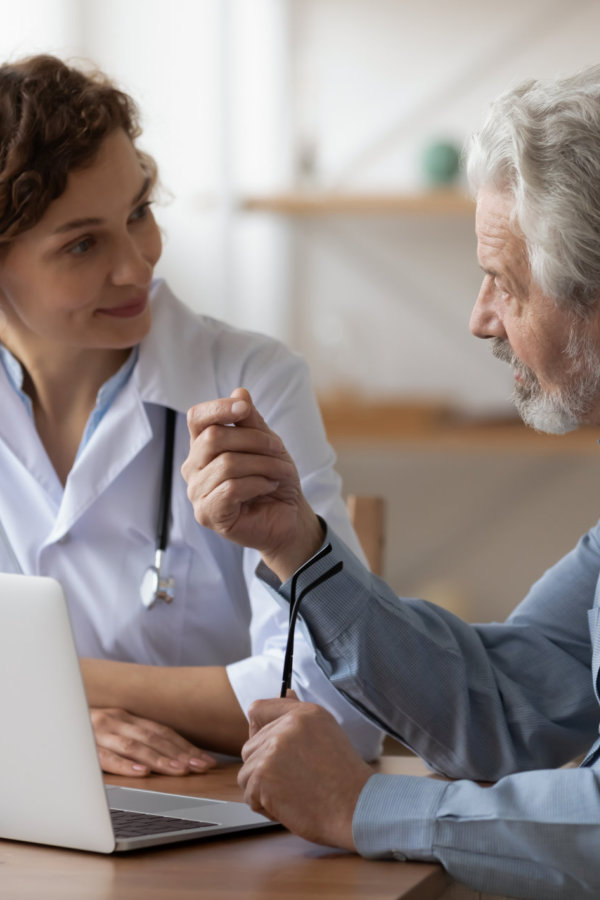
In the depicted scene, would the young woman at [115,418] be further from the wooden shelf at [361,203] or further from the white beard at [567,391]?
the wooden shelf at [361,203]

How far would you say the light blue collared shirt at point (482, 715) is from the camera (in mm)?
989

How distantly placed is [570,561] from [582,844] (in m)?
0.47

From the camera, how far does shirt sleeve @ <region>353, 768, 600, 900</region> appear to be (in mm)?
979

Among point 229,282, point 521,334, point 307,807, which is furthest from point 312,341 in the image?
point 307,807

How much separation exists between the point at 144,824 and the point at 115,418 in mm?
625

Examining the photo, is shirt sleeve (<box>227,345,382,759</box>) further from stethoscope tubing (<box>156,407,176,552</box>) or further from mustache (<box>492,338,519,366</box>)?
mustache (<box>492,338,519,366</box>)

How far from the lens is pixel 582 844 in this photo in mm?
977

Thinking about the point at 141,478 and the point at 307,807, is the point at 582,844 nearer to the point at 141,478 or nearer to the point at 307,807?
the point at 307,807

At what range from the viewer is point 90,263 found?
4.98 feet

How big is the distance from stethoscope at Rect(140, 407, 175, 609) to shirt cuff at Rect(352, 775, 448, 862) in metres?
0.55

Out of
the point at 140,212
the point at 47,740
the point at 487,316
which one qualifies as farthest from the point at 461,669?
the point at 140,212

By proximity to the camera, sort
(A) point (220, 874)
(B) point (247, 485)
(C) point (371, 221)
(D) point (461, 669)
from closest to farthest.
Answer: (A) point (220, 874)
(B) point (247, 485)
(D) point (461, 669)
(C) point (371, 221)

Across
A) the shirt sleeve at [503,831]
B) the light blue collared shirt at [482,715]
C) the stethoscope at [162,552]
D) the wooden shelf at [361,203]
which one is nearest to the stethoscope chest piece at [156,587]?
the stethoscope at [162,552]

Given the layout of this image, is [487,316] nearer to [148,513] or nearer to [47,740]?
[148,513]
